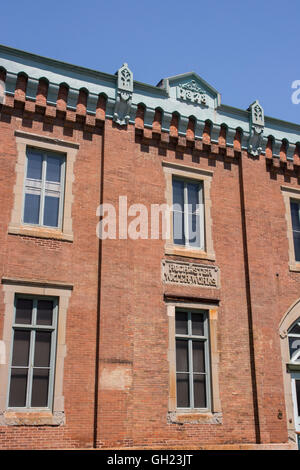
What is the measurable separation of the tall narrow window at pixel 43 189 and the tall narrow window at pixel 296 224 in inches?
303

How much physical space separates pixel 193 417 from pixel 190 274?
3.75 meters

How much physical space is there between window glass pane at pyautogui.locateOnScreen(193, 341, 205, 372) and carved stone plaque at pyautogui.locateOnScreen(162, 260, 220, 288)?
163cm

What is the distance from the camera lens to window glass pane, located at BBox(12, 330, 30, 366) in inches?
470

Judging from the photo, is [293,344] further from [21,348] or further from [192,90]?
[192,90]

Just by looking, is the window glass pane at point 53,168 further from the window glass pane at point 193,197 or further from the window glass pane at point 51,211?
the window glass pane at point 193,197

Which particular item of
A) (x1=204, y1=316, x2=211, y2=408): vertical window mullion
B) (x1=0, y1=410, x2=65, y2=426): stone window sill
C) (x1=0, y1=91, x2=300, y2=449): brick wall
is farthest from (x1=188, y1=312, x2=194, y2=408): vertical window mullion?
(x1=0, y1=410, x2=65, y2=426): stone window sill

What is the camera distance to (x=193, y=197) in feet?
50.8

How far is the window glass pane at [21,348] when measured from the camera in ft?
39.2

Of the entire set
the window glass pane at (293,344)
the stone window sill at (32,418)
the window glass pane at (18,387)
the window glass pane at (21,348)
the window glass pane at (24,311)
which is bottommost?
the stone window sill at (32,418)

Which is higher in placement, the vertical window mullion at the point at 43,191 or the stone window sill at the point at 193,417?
the vertical window mullion at the point at 43,191

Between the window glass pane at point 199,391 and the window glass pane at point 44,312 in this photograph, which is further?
the window glass pane at point 199,391

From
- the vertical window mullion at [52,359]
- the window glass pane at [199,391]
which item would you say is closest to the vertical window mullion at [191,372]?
the window glass pane at [199,391]
